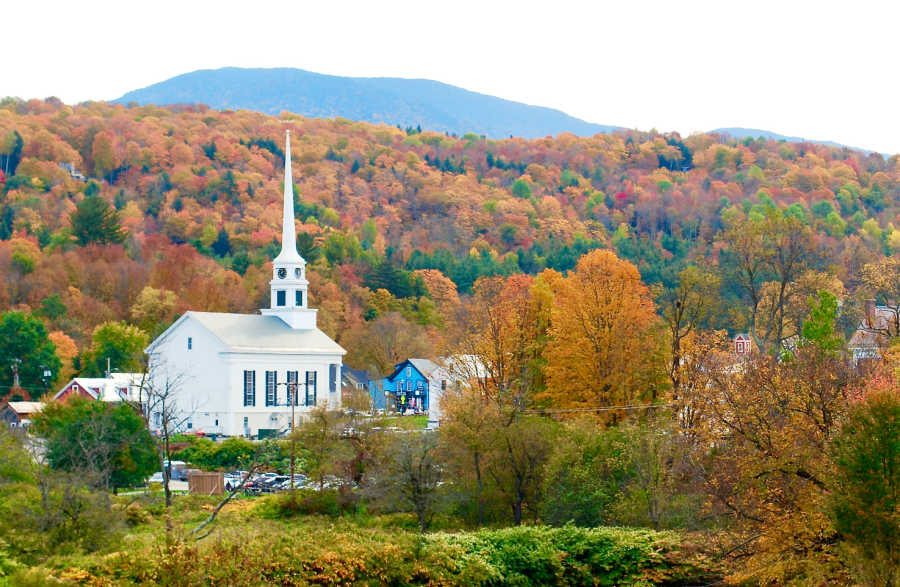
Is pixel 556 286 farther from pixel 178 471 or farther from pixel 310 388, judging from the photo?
pixel 310 388

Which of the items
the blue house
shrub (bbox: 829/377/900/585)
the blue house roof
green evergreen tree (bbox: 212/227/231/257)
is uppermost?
shrub (bbox: 829/377/900/585)

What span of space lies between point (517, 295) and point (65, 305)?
41216 millimetres

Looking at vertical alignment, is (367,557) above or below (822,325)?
below

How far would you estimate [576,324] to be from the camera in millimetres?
47031

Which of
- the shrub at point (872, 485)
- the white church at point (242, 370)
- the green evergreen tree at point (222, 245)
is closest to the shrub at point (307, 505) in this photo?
the white church at point (242, 370)

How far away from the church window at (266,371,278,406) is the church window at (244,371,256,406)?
0.86 m

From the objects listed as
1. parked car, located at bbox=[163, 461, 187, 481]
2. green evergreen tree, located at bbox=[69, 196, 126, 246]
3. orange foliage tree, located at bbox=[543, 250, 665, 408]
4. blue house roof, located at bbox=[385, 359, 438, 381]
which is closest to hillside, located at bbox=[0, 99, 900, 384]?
green evergreen tree, located at bbox=[69, 196, 126, 246]

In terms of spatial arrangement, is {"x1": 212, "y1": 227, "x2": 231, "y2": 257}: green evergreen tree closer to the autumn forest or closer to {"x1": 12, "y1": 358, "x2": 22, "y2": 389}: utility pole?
the autumn forest

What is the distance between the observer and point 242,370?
212 ft

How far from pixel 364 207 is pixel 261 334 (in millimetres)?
79326

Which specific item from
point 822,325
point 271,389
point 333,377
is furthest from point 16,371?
point 822,325

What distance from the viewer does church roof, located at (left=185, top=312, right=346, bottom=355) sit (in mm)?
64938

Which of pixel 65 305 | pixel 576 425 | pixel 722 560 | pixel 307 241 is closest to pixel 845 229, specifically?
pixel 307 241

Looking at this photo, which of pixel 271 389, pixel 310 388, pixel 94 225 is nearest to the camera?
pixel 271 389
